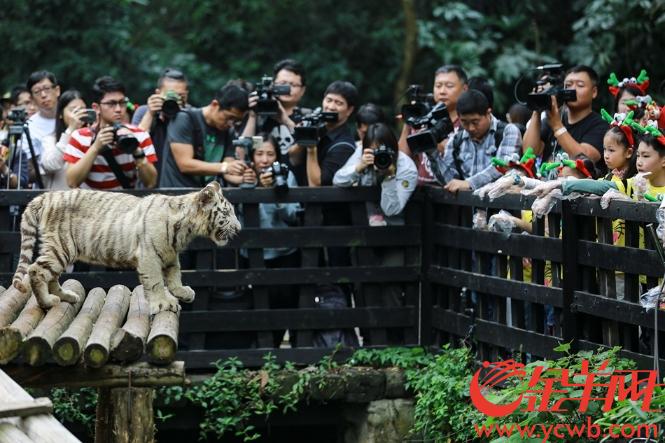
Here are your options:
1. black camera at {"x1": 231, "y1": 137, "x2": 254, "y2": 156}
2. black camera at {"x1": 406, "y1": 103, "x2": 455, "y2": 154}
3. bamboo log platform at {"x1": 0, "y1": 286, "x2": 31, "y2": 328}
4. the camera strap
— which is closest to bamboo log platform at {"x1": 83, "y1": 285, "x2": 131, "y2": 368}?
bamboo log platform at {"x1": 0, "y1": 286, "x2": 31, "y2": 328}

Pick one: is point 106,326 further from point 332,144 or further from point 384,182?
point 332,144

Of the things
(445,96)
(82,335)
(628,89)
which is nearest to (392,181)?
(445,96)

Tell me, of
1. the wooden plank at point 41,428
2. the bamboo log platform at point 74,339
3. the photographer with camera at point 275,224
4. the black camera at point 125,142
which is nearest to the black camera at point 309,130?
the photographer with camera at point 275,224

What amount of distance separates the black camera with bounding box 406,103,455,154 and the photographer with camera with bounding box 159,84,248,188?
55.8 inches

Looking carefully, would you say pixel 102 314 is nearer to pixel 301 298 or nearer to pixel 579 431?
pixel 301 298

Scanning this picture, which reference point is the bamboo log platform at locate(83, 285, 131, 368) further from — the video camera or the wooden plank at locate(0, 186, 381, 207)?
the video camera

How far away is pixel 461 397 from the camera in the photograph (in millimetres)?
8234

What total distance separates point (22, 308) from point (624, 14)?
9.81 meters

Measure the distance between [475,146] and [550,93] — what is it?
2.78 feet

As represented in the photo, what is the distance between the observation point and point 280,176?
9.20 metres

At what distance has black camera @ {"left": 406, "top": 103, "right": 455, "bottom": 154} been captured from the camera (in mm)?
9102

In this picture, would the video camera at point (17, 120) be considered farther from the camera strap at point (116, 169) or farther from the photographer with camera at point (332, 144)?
the photographer with camera at point (332, 144)

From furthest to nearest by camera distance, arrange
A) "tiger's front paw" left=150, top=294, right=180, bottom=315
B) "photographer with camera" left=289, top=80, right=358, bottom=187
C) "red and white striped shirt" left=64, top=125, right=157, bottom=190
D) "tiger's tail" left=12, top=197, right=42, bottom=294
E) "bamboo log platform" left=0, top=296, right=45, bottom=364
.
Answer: "photographer with camera" left=289, top=80, right=358, bottom=187 < "red and white striped shirt" left=64, top=125, right=157, bottom=190 < "tiger's tail" left=12, top=197, right=42, bottom=294 < "tiger's front paw" left=150, top=294, right=180, bottom=315 < "bamboo log platform" left=0, top=296, right=45, bottom=364

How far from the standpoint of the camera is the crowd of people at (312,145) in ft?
30.0
